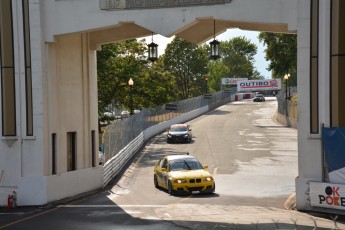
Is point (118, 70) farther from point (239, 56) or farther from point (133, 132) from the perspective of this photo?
point (239, 56)

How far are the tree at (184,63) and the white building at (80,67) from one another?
76.1 metres

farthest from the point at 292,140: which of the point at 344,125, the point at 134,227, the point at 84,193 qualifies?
the point at 134,227

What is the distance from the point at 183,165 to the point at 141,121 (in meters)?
21.4

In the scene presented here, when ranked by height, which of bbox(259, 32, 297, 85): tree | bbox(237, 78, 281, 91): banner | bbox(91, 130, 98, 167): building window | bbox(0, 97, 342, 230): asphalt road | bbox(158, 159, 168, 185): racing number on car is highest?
bbox(259, 32, 297, 85): tree

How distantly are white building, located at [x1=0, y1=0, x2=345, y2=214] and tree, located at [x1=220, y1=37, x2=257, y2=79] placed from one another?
11982 centimetres

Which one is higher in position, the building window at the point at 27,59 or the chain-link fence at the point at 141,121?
the building window at the point at 27,59

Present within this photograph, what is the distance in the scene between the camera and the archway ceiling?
64.3ft

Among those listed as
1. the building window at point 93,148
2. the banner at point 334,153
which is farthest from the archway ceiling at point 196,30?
the banner at point 334,153

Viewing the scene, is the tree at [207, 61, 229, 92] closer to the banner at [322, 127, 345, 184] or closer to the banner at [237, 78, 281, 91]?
the banner at [237, 78, 281, 91]

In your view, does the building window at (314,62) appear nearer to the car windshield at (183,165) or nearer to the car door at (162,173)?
the car windshield at (183,165)

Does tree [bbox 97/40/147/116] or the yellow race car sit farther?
tree [bbox 97/40/147/116]

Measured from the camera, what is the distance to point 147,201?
21.4m

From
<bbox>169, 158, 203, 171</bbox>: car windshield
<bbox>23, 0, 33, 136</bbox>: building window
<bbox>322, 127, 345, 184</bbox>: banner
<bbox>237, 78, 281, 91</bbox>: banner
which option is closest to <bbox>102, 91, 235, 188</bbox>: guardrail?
<bbox>169, 158, 203, 171</bbox>: car windshield

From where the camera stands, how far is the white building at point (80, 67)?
58.9ft
